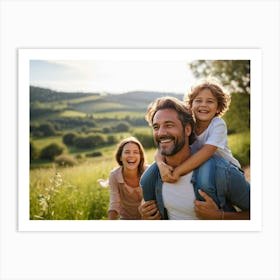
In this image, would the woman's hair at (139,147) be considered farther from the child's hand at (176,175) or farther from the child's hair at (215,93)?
the child's hair at (215,93)

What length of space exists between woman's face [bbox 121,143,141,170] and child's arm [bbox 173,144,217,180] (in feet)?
1.07

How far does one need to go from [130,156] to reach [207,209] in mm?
685

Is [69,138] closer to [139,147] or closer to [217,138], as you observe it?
[139,147]

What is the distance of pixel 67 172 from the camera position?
4199 millimetres

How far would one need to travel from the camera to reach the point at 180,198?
3.89 m

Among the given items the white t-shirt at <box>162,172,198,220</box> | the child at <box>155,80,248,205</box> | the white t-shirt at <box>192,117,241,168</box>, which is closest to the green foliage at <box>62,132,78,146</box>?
the child at <box>155,80,248,205</box>

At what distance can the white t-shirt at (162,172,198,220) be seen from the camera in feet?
12.7

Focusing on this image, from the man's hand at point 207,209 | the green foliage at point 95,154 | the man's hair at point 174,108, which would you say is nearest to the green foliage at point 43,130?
the green foliage at point 95,154

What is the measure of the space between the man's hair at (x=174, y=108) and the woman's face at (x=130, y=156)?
22 cm

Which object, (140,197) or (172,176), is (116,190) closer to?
(140,197)

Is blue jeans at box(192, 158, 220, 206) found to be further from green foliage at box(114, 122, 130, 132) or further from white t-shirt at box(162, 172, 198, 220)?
green foliage at box(114, 122, 130, 132)

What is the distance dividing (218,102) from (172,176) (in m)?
0.62
